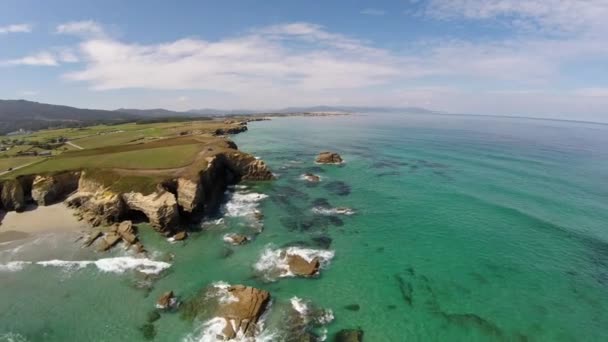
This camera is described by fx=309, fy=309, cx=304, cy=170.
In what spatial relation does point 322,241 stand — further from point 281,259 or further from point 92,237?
point 92,237

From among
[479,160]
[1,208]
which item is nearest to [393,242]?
[1,208]

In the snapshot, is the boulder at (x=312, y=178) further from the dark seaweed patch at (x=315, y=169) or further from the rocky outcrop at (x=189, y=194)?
the rocky outcrop at (x=189, y=194)

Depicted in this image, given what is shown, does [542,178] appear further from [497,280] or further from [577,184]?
[497,280]

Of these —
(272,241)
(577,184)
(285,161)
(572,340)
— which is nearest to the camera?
(572,340)

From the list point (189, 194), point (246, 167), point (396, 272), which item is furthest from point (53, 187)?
point (396, 272)

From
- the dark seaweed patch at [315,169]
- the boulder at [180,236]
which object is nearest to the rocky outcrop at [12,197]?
the boulder at [180,236]

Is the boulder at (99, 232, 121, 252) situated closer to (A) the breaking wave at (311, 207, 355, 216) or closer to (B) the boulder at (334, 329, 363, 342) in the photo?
(A) the breaking wave at (311, 207, 355, 216)

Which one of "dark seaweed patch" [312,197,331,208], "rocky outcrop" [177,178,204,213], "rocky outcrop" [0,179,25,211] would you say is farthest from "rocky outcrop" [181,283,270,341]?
"rocky outcrop" [0,179,25,211]
